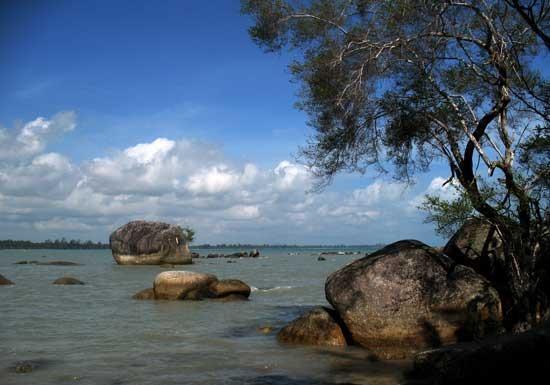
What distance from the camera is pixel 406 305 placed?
11.9m

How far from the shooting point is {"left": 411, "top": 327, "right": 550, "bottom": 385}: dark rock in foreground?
7539mm

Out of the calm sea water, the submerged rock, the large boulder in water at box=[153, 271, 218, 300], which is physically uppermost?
the large boulder in water at box=[153, 271, 218, 300]

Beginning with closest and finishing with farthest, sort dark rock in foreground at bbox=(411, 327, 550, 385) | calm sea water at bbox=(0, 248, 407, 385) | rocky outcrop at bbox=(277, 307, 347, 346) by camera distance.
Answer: dark rock in foreground at bbox=(411, 327, 550, 385)
calm sea water at bbox=(0, 248, 407, 385)
rocky outcrop at bbox=(277, 307, 347, 346)

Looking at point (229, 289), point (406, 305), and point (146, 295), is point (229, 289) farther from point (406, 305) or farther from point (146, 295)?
point (406, 305)

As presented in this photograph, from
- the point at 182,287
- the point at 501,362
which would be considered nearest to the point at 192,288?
the point at 182,287

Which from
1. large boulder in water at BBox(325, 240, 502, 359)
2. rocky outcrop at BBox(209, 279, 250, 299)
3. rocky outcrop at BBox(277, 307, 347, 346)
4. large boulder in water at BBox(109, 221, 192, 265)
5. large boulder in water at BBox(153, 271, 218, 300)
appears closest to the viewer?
large boulder in water at BBox(325, 240, 502, 359)

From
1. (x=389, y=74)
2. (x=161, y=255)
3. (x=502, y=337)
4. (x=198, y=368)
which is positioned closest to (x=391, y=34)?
(x=389, y=74)

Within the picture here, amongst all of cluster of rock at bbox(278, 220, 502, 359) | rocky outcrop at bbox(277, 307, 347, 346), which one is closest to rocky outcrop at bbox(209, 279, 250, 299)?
rocky outcrop at bbox(277, 307, 347, 346)

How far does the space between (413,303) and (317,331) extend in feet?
8.19

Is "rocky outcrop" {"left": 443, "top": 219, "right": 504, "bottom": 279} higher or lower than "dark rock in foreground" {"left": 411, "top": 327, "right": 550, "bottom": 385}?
higher

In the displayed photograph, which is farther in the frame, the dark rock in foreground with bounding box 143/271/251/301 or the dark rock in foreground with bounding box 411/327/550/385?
the dark rock in foreground with bounding box 143/271/251/301

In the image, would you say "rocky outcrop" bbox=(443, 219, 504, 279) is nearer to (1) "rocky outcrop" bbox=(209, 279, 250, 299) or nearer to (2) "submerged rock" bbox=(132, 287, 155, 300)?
(1) "rocky outcrop" bbox=(209, 279, 250, 299)

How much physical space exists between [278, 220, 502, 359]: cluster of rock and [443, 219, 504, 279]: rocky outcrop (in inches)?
8.3

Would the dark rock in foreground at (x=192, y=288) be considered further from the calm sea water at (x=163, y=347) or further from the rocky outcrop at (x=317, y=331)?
the rocky outcrop at (x=317, y=331)
